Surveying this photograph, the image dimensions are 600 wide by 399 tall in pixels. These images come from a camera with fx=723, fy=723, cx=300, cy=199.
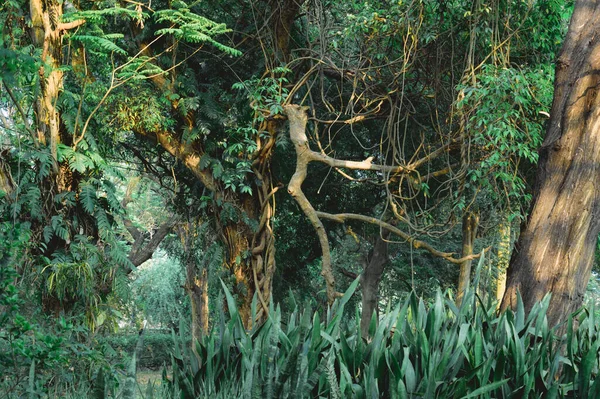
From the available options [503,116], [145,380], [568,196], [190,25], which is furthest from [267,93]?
[145,380]

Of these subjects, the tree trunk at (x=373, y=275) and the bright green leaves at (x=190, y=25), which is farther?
the tree trunk at (x=373, y=275)

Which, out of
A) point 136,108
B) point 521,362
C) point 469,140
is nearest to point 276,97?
point 136,108

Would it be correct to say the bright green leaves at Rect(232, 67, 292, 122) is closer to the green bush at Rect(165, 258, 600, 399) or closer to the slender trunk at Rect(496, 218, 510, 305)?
the green bush at Rect(165, 258, 600, 399)

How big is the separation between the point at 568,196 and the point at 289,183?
3.35 m

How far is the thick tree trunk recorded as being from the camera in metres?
5.43

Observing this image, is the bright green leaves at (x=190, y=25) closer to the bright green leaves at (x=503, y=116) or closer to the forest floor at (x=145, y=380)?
the bright green leaves at (x=503, y=116)

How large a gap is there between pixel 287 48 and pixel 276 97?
0.89 meters

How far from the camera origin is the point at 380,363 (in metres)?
3.61

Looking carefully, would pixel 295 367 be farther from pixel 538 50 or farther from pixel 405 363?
pixel 538 50

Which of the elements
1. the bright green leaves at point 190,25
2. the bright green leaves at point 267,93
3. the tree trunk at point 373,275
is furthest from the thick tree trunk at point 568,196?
the tree trunk at point 373,275

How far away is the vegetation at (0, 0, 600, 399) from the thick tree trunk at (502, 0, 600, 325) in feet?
0.05

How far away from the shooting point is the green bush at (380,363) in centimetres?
335

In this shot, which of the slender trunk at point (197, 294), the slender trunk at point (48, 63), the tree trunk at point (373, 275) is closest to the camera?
the slender trunk at point (48, 63)

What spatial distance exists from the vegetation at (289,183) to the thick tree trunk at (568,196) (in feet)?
0.05
